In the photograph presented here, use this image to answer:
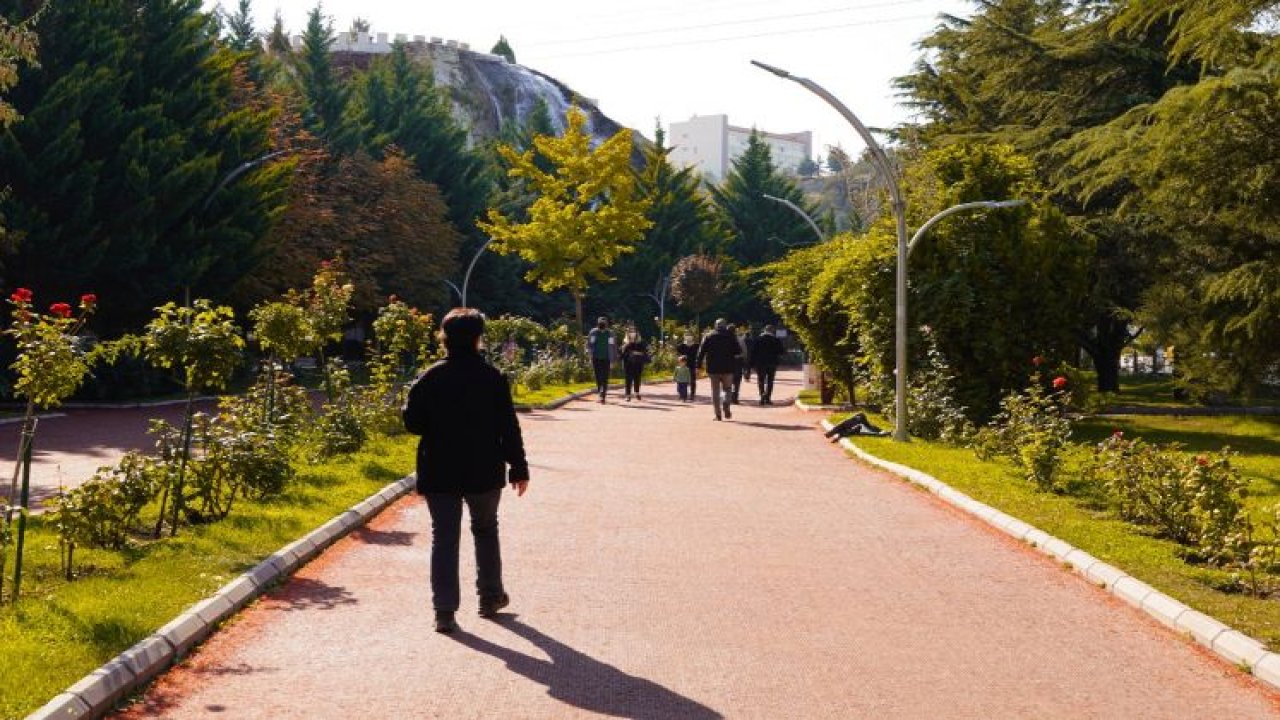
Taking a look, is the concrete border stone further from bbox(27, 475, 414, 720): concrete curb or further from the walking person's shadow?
the walking person's shadow

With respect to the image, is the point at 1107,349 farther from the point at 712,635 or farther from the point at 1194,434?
the point at 712,635

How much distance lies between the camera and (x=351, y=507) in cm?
1085

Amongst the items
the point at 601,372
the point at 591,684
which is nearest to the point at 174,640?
the point at 591,684

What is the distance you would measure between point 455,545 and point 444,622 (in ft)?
1.47

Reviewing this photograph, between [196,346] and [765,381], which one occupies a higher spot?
[196,346]

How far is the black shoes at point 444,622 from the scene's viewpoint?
6.80 metres

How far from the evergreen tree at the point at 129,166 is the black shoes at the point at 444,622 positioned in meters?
21.0

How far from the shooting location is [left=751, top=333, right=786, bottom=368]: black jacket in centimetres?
2947

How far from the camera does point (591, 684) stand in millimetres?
5773

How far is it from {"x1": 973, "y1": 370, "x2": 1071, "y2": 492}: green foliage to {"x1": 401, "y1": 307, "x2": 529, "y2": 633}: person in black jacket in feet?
24.9

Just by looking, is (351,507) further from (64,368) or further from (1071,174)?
(1071,174)

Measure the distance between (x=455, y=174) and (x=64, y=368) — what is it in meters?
56.0

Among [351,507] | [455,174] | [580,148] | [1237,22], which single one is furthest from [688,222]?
[351,507]

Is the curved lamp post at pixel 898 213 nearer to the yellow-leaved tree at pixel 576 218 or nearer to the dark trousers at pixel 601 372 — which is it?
the dark trousers at pixel 601 372
